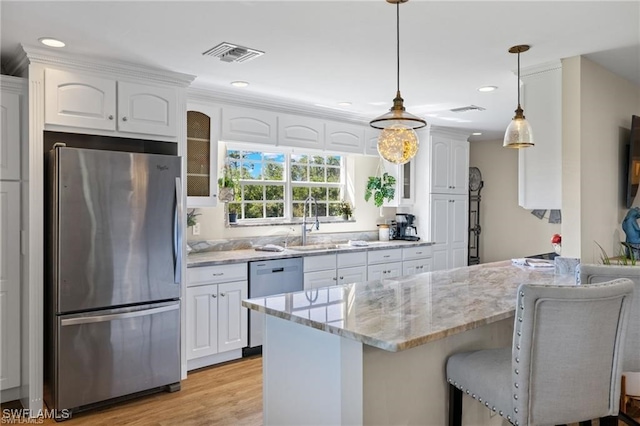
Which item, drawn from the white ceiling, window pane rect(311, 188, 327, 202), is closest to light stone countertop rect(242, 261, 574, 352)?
the white ceiling

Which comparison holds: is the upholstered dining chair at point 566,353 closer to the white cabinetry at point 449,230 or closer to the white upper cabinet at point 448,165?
the white cabinetry at point 449,230

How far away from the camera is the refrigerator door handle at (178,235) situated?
3.25m

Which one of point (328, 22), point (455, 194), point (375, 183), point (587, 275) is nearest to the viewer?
point (587, 275)

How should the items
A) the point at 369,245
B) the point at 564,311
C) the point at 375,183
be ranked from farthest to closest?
1. the point at 375,183
2. the point at 369,245
3. the point at 564,311

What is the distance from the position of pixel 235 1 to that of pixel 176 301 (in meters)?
2.11

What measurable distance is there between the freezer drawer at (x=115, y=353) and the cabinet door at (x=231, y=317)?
0.48 meters

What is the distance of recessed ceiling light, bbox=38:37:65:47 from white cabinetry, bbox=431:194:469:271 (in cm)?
417

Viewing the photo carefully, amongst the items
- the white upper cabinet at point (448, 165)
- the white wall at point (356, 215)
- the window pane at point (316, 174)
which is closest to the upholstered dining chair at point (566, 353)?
the white wall at point (356, 215)

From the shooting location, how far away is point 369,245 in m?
4.93

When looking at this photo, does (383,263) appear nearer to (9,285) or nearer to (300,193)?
(300,193)

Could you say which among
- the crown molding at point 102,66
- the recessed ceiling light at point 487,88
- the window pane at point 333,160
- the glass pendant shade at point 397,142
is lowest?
the glass pendant shade at point 397,142

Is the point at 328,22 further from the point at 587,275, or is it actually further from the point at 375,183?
the point at 375,183

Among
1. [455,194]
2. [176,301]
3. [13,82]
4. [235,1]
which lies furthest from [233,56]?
[455,194]

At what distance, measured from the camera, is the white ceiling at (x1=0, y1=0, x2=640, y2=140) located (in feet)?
7.33
